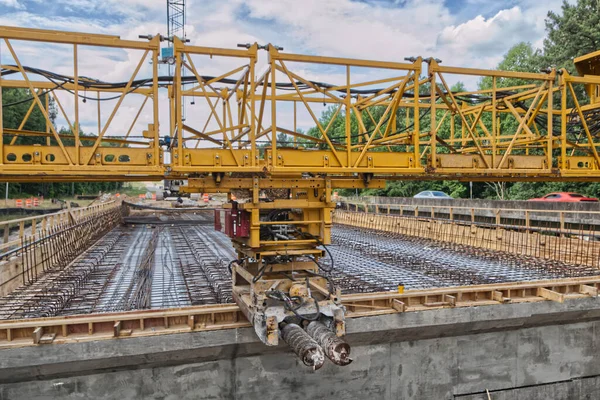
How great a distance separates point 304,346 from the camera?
647 cm

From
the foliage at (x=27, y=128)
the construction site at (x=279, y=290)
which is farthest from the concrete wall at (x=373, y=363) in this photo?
the foliage at (x=27, y=128)

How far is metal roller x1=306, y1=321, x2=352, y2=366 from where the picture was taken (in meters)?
6.39

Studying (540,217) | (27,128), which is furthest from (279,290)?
(27,128)

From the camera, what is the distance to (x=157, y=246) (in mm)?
19094

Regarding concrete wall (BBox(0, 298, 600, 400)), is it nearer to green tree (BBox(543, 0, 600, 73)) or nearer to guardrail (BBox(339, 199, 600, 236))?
guardrail (BBox(339, 199, 600, 236))

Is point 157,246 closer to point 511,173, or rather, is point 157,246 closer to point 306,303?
point 306,303

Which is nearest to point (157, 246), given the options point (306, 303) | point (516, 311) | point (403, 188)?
point (306, 303)

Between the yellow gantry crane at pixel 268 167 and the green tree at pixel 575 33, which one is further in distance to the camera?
the green tree at pixel 575 33

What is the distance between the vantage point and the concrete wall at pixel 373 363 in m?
7.73

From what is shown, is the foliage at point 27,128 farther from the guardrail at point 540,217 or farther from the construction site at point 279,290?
the construction site at point 279,290

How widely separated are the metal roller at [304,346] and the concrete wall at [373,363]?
1.50 metres

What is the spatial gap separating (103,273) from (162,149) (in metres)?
7.21

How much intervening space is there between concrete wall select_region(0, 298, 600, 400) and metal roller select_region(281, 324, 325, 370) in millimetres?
1498

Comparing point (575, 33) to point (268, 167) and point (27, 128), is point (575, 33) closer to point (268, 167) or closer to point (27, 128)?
point (268, 167)
